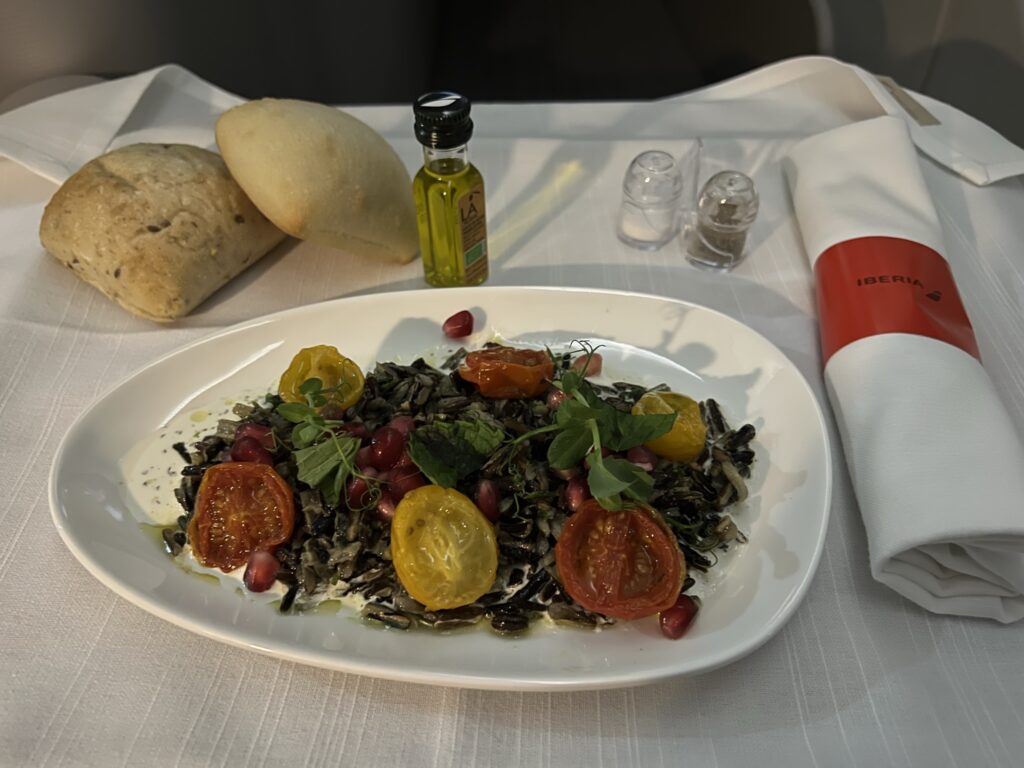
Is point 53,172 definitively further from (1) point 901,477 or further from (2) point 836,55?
(2) point 836,55

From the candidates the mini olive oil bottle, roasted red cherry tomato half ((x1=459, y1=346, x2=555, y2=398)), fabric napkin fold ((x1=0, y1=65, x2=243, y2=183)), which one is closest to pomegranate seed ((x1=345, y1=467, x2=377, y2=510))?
roasted red cherry tomato half ((x1=459, y1=346, x2=555, y2=398))

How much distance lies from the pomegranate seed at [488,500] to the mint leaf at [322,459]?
149 mm

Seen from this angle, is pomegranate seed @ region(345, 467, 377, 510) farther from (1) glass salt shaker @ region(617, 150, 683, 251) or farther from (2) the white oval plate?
(1) glass salt shaker @ region(617, 150, 683, 251)

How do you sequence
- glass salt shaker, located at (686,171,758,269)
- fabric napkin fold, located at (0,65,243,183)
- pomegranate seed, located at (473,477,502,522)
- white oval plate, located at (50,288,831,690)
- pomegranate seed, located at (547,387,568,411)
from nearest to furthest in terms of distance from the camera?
white oval plate, located at (50,288,831,690) < pomegranate seed, located at (473,477,502,522) < pomegranate seed, located at (547,387,568,411) < glass salt shaker, located at (686,171,758,269) < fabric napkin fold, located at (0,65,243,183)

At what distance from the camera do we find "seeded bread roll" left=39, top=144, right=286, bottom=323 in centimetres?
116

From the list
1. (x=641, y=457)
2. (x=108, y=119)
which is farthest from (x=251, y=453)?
(x=108, y=119)

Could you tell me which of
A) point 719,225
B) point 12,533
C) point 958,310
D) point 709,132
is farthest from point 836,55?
point 12,533

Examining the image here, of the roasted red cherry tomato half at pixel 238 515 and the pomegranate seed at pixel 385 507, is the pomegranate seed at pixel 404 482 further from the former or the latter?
the roasted red cherry tomato half at pixel 238 515

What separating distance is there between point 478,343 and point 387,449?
0.29 metres

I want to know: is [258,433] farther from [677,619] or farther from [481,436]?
[677,619]

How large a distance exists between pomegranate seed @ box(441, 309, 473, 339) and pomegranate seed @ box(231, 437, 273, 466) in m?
0.33

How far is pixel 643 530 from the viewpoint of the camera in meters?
0.80

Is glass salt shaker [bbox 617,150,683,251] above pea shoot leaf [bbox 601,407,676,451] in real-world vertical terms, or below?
below

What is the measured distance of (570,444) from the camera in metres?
0.83
